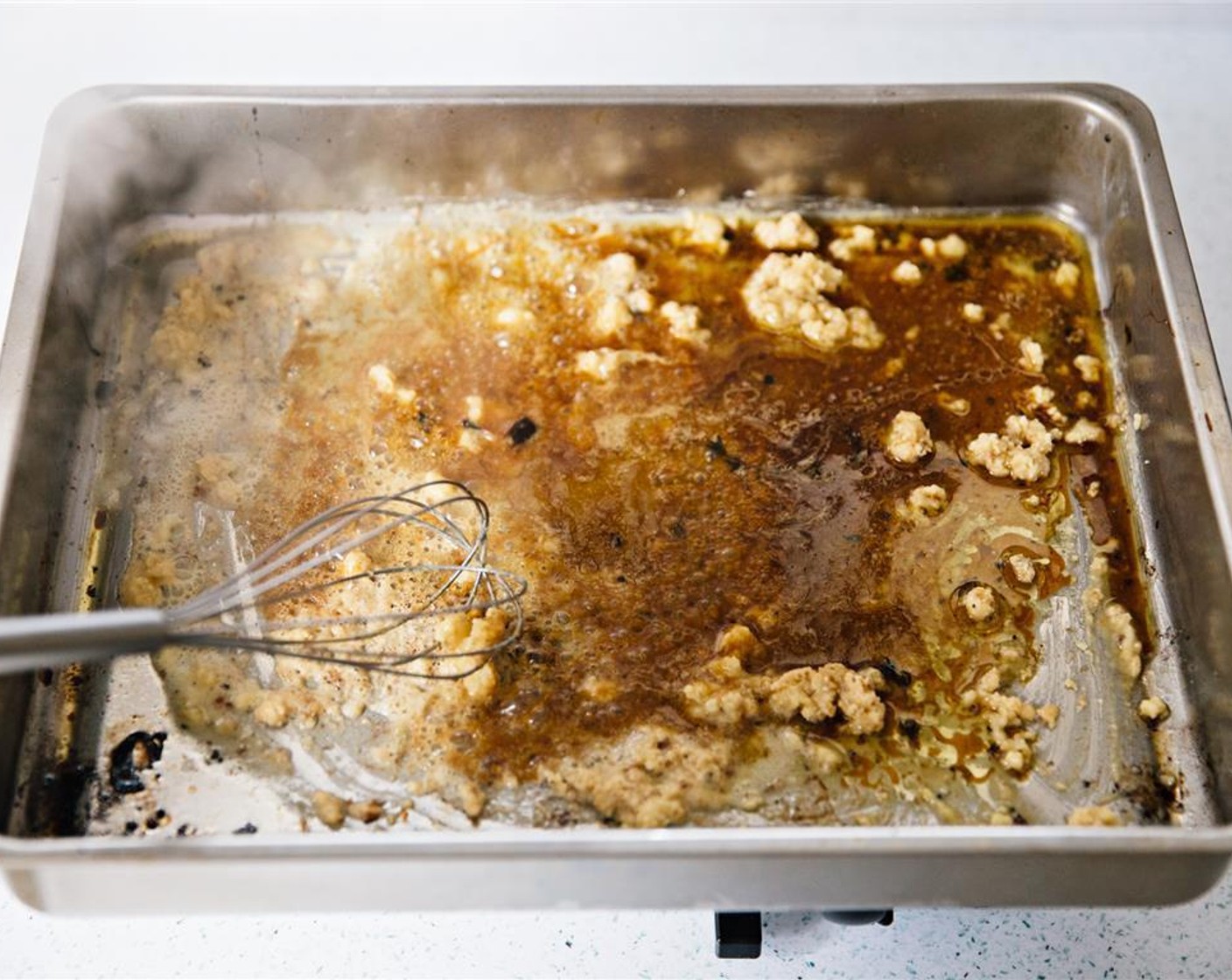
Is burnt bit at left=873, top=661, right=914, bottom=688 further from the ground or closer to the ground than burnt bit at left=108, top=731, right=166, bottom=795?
further from the ground

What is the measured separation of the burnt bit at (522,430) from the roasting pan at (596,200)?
30 cm

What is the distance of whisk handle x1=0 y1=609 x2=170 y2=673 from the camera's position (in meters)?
0.82

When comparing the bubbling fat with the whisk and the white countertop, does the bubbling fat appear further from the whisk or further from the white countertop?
the white countertop

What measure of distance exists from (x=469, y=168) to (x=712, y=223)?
0.28 metres

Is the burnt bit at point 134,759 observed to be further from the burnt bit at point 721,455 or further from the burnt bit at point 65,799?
A: the burnt bit at point 721,455

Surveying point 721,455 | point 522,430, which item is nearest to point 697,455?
point 721,455

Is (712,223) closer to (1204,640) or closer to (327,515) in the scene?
(327,515)

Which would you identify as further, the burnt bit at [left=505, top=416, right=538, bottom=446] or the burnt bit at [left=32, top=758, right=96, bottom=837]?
the burnt bit at [left=505, top=416, right=538, bottom=446]

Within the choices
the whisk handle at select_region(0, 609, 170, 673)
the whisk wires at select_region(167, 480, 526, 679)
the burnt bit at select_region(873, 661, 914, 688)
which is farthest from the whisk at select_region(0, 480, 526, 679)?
the burnt bit at select_region(873, 661, 914, 688)

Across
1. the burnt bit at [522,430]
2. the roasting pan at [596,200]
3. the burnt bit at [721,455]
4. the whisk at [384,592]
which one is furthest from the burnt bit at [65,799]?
the burnt bit at [721,455]

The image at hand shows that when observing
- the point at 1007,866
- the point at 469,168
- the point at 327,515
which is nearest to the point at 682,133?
the point at 469,168

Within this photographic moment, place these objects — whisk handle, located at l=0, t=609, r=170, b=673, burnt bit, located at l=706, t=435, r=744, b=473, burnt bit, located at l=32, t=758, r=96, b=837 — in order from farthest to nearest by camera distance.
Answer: burnt bit, located at l=706, t=435, r=744, b=473, burnt bit, located at l=32, t=758, r=96, b=837, whisk handle, located at l=0, t=609, r=170, b=673

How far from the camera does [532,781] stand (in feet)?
3.55

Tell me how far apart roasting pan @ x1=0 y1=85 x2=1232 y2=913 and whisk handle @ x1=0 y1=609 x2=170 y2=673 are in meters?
0.16
